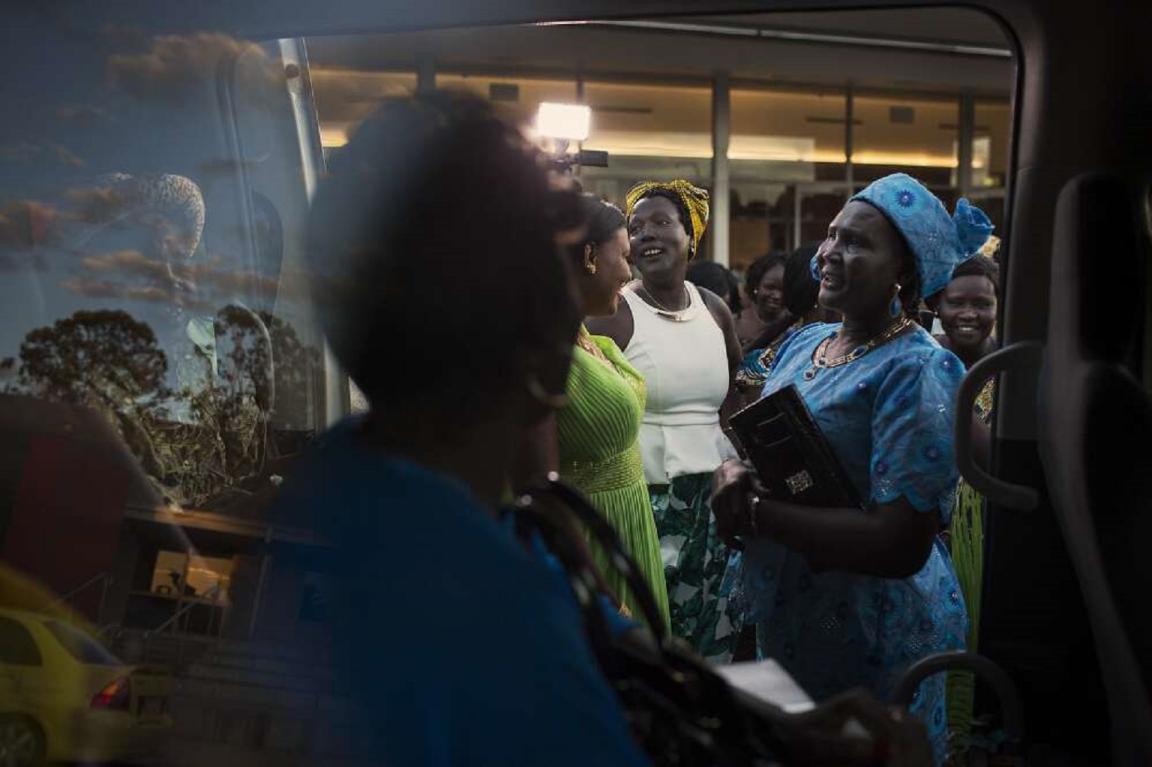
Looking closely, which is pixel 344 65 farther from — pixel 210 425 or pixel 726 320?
pixel 726 320

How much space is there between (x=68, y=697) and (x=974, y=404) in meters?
1.02

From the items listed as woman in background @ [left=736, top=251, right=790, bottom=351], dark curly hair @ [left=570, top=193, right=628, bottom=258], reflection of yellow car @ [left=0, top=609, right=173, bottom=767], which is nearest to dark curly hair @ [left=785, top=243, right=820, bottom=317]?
woman in background @ [left=736, top=251, right=790, bottom=351]

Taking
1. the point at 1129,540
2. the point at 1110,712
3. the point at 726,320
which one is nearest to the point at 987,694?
the point at 1110,712

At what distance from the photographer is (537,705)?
1077 millimetres

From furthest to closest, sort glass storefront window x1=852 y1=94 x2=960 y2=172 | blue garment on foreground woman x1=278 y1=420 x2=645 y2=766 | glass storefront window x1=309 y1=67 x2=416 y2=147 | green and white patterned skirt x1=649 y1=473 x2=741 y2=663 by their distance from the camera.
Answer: glass storefront window x1=852 y1=94 x2=960 y2=172
green and white patterned skirt x1=649 y1=473 x2=741 y2=663
glass storefront window x1=309 y1=67 x2=416 y2=147
blue garment on foreground woman x1=278 y1=420 x2=645 y2=766

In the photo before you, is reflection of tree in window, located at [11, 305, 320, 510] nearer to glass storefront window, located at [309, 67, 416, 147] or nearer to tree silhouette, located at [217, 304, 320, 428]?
tree silhouette, located at [217, 304, 320, 428]

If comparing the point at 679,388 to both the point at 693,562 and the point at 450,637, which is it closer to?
the point at 693,562

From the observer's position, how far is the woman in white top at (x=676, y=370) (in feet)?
14.0

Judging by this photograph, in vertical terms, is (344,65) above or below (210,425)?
above

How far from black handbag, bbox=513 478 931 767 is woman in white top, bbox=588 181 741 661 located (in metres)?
2.83

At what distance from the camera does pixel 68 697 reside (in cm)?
162

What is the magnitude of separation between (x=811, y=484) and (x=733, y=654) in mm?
1005

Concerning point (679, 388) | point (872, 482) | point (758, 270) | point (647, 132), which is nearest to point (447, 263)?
point (872, 482)

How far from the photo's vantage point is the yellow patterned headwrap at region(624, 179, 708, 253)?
4.71 meters
